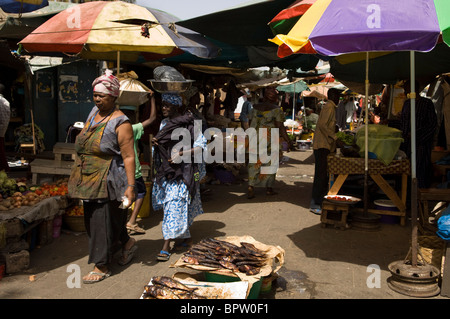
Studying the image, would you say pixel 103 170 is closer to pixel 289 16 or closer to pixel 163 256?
pixel 163 256

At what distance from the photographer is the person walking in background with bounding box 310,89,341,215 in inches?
273

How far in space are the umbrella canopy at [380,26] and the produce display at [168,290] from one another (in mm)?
2453

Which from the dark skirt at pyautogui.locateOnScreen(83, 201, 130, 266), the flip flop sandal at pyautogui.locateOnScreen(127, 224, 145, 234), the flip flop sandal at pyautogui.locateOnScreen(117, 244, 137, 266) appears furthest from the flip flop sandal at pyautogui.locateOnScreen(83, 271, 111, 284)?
the flip flop sandal at pyautogui.locateOnScreen(127, 224, 145, 234)

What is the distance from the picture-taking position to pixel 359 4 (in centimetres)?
398

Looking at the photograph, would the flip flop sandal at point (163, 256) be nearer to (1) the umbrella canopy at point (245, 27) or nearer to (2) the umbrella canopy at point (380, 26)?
(2) the umbrella canopy at point (380, 26)

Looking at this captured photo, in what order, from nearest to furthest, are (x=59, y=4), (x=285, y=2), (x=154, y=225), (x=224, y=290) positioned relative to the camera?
1. (x=224, y=290)
2. (x=285, y=2)
3. (x=154, y=225)
4. (x=59, y=4)

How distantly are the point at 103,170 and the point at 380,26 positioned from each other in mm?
2915

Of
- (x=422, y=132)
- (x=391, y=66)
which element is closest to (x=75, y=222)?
(x=422, y=132)

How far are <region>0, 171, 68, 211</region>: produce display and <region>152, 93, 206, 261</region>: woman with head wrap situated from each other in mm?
1773

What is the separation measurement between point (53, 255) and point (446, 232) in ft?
14.5

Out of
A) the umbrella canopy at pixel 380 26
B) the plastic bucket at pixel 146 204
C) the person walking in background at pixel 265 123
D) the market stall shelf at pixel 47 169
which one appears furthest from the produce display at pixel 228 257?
the person walking in background at pixel 265 123
